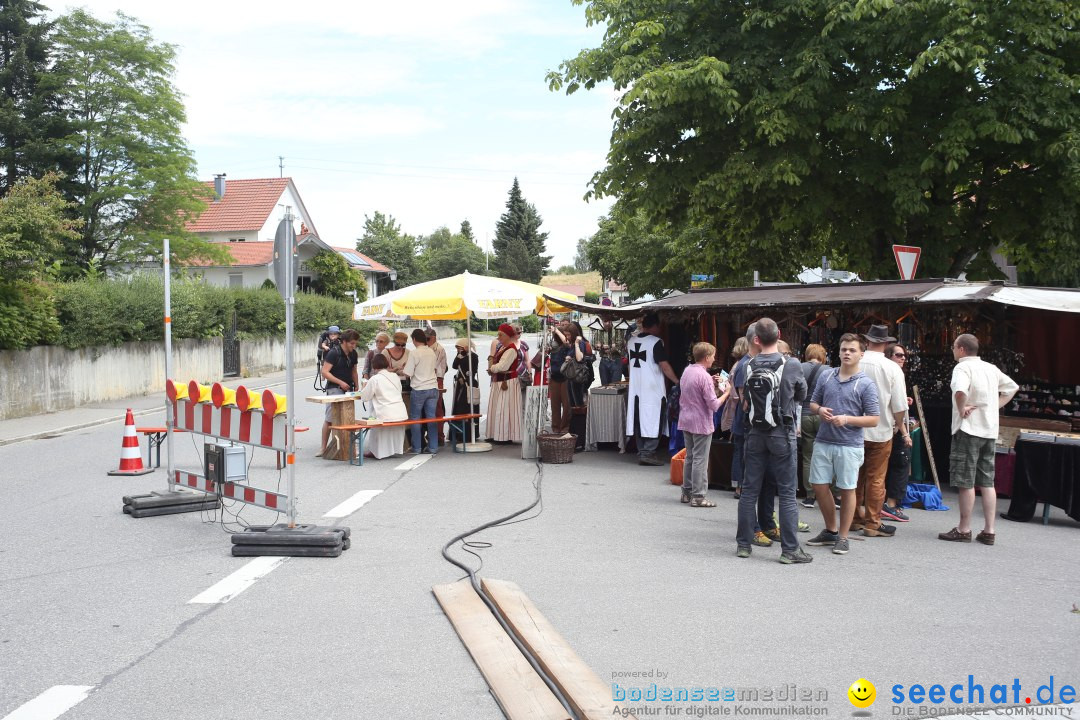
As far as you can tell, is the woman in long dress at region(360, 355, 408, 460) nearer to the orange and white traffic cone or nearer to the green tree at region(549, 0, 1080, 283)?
the orange and white traffic cone

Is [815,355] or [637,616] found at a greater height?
[815,355]

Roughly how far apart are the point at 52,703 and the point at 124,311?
21036 mm

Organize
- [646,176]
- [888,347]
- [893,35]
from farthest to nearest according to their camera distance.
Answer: [646,176] < [893,35] < [888,347]

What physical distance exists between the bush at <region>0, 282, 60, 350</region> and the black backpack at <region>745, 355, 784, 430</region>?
55.2 ft

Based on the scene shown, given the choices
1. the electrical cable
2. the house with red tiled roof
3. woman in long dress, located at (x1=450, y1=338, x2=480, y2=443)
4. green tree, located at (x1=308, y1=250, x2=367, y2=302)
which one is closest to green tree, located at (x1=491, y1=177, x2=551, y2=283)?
the house with red tiled roof

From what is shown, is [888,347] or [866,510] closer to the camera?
[866,510]

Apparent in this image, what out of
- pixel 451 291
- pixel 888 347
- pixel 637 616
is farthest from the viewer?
pixel 451 291

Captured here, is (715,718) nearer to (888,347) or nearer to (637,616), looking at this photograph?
(637,616)

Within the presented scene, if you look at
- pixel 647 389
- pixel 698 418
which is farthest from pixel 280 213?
pixel 698 418

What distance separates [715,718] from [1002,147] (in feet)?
44.9

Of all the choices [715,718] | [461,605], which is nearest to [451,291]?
[461,605]

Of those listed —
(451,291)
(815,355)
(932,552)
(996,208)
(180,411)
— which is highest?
(996,208)

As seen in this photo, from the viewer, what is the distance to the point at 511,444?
14.6 meters

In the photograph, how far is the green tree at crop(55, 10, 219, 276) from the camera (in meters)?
33.2
